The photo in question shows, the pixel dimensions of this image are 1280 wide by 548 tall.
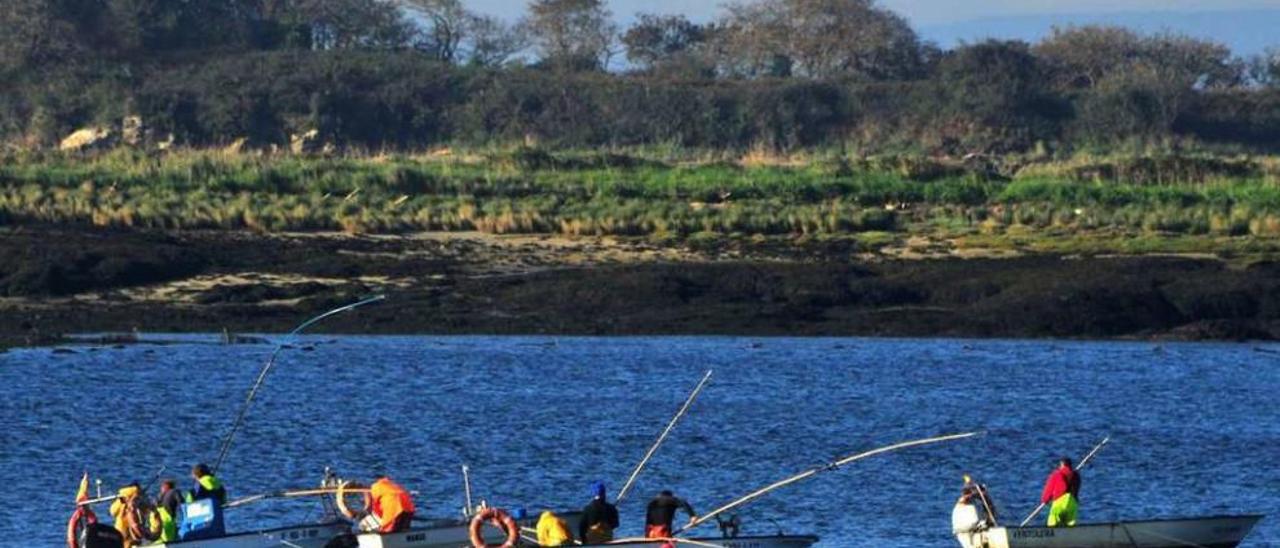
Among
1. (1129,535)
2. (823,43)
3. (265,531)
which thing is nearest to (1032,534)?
(1129,535)

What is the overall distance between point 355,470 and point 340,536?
886 cm

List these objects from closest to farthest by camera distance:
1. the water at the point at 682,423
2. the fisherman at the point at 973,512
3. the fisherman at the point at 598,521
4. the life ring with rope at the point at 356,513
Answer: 1. the fisherman at the point at 598,521
2. the life ring with rope at the point at 356,513
3. the fisherman at the point at 973,512
4. the water at the point at 682,423

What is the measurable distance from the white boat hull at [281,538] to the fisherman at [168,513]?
1.19 feet

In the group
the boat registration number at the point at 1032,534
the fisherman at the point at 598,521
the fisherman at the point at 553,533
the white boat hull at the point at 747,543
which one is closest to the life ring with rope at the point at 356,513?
the fisherman at the point at 553,533

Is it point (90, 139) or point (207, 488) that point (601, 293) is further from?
point (90, 139)

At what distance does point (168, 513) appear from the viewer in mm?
28938

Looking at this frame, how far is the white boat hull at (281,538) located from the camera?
28.6 metres

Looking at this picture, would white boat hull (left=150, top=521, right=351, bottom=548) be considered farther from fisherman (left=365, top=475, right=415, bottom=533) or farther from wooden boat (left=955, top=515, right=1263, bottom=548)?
wooden boat (left=955, top=515, right=1263, bottom=548)

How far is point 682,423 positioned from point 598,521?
16.6m

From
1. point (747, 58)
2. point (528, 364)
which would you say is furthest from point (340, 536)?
point (747, 58)

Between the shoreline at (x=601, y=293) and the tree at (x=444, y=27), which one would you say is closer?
the shoreline at (x=601, y=293)

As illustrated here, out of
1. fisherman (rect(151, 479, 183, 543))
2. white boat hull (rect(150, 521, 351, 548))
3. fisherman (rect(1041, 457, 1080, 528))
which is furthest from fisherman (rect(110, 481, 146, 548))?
fisherman (rect(1041, 457, 1080, 528))

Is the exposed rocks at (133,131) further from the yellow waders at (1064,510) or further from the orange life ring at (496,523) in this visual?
the orange life ring at (496,523)

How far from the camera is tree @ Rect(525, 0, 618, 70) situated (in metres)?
107
